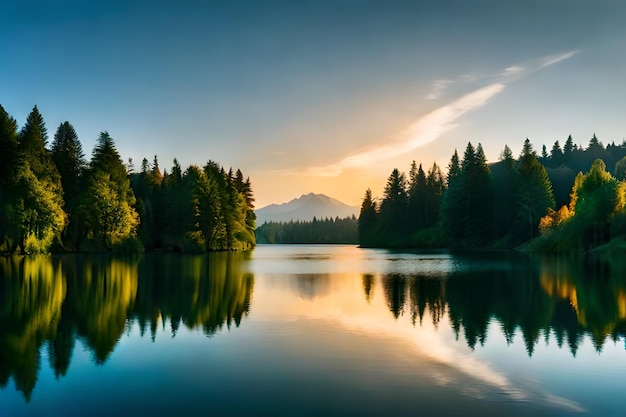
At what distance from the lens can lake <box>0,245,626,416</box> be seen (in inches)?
423

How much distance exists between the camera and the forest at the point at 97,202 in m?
63.5

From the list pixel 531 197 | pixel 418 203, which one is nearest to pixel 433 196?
pixel 418 203

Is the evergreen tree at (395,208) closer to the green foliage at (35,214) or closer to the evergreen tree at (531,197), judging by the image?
the evergreen tree at (531,197)

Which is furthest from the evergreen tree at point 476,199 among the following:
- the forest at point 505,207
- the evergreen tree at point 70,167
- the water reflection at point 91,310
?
the water reflection at point 91,310

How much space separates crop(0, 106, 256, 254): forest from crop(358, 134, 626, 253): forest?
161 feet

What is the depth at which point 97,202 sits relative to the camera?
78125mm

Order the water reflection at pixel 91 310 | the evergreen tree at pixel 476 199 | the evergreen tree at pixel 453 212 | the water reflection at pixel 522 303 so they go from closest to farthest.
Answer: the water reflection at pixel 91 310
the water reflection at pixel 522 303
the evergreen tree at pixel 476 199
the evergreen tree at pixel 453 212

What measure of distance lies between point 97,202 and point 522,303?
222 ft

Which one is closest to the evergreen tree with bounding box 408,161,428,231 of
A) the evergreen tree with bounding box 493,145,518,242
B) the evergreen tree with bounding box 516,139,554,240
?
the evergreen tree with bounding box 493,145,518,242

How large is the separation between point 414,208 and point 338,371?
138 metres

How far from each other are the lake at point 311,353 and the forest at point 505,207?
57.9 meters

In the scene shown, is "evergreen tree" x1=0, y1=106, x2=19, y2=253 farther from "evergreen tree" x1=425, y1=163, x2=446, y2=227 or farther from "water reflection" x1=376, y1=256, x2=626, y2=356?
"evergreen tree" x1=425, y1=163, x2=446, y2=227

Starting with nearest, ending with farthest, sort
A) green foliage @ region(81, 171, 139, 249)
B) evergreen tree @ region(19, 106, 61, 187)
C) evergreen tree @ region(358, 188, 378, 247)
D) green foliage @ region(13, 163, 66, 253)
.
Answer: green foliage @ region(13, 163, 66, 253)
evergreen tree @ region(19, 106, 61, 187)
green foliage @ region(81, 171, 139, 249)
evergreen tree @ region(358, 188, 378, 247)

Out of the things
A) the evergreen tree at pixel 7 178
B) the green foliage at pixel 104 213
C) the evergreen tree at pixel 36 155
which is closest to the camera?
the evergreen tree at pixel 7 178
